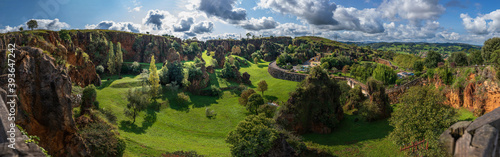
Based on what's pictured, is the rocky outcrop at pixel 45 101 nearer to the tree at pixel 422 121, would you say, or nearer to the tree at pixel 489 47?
the tree at pixel 422 121

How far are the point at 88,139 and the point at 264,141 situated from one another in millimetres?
19471

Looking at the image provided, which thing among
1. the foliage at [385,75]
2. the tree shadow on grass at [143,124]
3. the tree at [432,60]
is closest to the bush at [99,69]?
the tree shadow on grass at [143,124]

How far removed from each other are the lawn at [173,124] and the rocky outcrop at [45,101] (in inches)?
377

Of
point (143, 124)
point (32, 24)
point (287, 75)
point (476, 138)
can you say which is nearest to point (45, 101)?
point (143, 124)

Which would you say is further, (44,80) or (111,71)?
(111,71)

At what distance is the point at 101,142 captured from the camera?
2470 centimetres

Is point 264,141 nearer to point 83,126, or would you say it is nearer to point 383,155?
point 383,155

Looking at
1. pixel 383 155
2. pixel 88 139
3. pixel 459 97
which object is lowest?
pixel 383 155

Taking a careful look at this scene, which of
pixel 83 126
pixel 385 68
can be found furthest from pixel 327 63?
pixel 83 126

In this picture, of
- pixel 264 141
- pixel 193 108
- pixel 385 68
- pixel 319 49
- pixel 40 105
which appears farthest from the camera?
pixel 319 49

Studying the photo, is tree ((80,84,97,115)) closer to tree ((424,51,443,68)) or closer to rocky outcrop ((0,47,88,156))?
rocky outcrop ((0,47,88,156))

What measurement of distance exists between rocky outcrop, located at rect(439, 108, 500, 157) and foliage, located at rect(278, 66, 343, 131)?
3259cm

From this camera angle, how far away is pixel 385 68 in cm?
7412

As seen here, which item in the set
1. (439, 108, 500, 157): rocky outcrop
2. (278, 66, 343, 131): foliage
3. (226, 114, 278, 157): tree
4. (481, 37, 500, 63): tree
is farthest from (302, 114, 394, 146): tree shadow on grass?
(481, 37, 500, 63): tree
